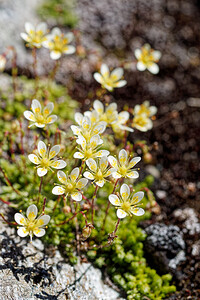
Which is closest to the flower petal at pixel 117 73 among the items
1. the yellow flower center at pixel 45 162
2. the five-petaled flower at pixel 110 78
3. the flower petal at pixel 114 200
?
the five-petaled flower at pixel 110 78

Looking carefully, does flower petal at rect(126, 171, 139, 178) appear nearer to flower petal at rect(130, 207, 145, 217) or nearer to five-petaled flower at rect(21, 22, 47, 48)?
flower petal at rect(130, 207, 145, 217)

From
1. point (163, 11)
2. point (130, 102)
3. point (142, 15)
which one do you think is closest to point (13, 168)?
point (130, 102)

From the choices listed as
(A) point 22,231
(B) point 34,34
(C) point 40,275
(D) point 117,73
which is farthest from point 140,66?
(C) point 40,275

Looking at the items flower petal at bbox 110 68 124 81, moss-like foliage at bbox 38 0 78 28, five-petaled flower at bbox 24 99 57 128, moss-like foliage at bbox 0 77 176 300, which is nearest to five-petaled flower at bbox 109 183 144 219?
moss-like foliage at bbox 0 77 176 300

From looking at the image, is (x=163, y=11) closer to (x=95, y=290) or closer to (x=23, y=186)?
(x=23, y=186)

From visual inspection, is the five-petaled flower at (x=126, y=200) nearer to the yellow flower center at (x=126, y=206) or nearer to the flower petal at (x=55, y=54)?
the yellow flower center at (x=126, y=206)

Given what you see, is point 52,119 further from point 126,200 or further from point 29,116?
point 126,200
